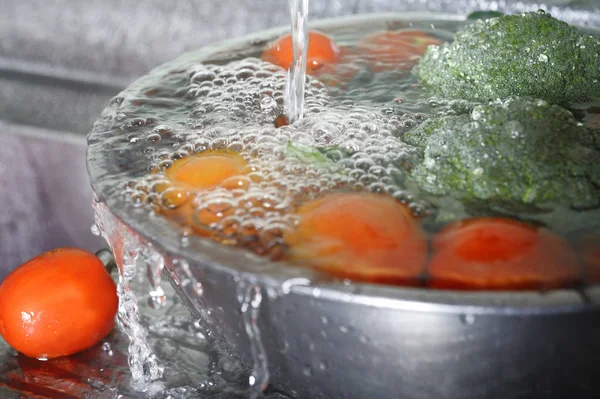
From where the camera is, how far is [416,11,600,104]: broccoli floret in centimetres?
82

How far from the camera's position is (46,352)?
88 cm

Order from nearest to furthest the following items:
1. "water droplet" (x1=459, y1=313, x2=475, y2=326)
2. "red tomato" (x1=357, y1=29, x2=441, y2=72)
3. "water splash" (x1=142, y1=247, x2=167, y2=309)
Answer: "water droplet" (x1=459, y1=313, x2=475, y2=326) → "water splash" (x1=142, y1=247, x2=167, y2=309) → "red tomato" (x1=357, y1=29, x2=441, y2=72)

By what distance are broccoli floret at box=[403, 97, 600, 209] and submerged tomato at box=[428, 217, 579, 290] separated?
0.17 feet

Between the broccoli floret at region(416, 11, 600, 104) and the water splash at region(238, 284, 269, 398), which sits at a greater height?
the broccoli floret at region(416, 11, 600, 104)

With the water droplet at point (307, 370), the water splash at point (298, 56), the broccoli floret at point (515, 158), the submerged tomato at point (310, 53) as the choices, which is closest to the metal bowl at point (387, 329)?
the water droplet at point (307, 370)

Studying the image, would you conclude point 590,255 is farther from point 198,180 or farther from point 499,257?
point 198,180

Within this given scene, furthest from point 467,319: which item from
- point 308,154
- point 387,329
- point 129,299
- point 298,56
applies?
point 298,56

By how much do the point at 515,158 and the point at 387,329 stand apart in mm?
215

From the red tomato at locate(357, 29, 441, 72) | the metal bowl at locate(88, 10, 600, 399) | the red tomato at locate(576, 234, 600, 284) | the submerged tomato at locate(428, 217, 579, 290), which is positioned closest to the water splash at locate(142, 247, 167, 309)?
the metal bowl at locate(88, 10, 600, 399)

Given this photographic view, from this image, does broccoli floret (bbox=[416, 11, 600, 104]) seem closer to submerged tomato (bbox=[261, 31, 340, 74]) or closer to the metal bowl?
submerged tomato (bbox=[261, 31, 340, 74])

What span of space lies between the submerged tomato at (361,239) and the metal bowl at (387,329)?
0.04 meters

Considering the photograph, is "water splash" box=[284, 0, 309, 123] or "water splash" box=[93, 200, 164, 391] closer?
"water splash" box=[93, 200, 164, 391]

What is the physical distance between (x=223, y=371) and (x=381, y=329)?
1.16 feet

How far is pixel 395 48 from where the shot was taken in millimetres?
994
